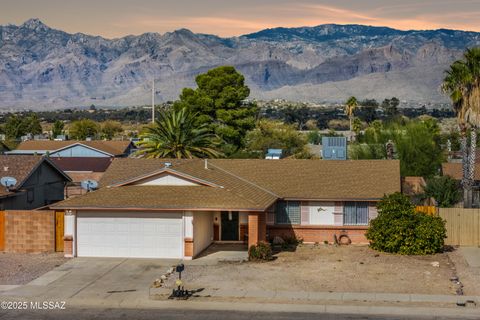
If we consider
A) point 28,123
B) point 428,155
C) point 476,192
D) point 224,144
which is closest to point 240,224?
point 476,192

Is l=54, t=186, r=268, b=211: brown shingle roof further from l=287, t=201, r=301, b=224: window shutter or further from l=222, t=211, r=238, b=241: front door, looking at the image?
l=287, t=201, r=301, b=224: window shutter

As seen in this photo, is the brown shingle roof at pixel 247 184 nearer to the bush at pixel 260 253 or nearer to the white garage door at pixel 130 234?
the white garage door at pixel 130 234

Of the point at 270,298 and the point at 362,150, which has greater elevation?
the point at 362,150

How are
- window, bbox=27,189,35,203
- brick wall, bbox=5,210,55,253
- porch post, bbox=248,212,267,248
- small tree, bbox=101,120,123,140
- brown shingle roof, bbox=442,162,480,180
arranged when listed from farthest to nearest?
small tree, bbox=101,120,123,140 < brown shingle roof, bbox=442,162,480,180 < window, bbox=27,189,35,203 < brick wall, bbox=5,210,55,253 < porch post, bbox=248,212,267,248

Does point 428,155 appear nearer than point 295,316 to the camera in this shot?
No

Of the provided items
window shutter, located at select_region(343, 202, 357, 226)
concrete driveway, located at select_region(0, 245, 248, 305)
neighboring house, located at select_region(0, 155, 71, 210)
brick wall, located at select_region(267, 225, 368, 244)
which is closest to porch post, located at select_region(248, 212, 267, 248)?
concrete driveway, located at select_region(0, 245, 248, 305)

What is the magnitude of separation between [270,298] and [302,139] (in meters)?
60.4

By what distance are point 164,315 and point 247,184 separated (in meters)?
15.4

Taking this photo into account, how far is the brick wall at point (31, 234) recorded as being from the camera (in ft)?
123

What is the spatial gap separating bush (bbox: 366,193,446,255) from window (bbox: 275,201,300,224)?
3.97 metres

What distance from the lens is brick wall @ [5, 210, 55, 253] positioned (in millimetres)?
37406

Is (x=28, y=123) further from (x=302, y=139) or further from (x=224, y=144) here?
(x=224, y=144)

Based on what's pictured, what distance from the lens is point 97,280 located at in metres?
31.8

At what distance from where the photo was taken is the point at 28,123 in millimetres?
147375
